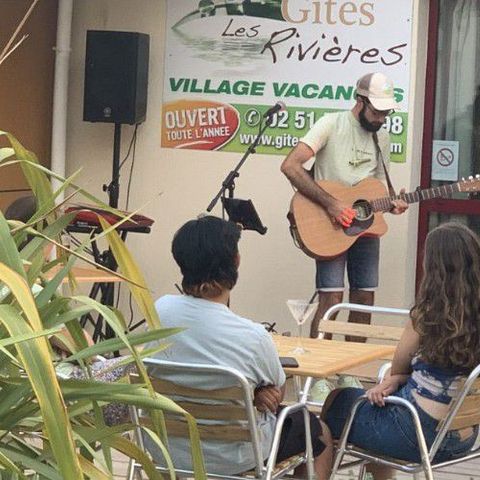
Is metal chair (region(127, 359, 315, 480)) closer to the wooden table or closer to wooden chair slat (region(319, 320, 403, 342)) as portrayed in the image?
the wooden table

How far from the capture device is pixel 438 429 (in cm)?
404

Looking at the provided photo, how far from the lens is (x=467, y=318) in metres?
4.02

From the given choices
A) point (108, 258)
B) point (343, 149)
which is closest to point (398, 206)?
point (343, 149)

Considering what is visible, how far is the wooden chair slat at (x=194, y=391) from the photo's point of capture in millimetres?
3629

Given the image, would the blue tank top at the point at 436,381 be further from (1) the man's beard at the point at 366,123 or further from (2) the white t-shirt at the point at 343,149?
(1) the man's beard at the point at 366,123

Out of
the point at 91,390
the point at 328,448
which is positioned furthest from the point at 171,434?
the point at 91,390

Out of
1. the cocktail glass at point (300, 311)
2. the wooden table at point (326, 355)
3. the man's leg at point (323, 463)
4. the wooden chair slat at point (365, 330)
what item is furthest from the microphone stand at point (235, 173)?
the man's leg at point (323, 463)

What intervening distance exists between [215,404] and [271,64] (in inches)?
177

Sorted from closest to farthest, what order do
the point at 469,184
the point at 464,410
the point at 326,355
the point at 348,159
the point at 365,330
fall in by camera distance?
the point at 464,410
the point at 326,355
the point at 365,330
the point at 469,184
the point at 348,159

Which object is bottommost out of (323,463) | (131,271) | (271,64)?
(323,463)

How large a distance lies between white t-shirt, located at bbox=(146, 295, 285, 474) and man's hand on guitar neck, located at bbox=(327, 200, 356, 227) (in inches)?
123

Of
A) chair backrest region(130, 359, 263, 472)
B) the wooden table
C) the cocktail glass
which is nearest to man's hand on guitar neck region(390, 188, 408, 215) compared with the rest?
the wooden table

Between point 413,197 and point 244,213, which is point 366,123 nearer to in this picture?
point 413,197

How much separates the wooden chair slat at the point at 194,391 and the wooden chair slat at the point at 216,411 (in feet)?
0.11
